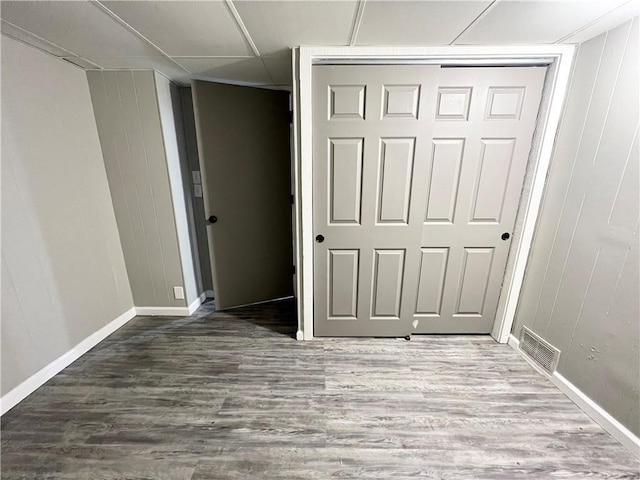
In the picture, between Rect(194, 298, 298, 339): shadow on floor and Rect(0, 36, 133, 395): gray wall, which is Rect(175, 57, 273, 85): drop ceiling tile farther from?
Rect(194, 298, 298, 339): shadow on floor

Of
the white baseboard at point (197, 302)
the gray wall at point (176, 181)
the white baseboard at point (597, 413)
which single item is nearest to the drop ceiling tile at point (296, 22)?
the gray wall at point (176, 181)

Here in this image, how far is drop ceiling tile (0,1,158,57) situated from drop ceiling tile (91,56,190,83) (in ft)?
0.26

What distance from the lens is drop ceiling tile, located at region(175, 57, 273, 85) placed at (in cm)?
181

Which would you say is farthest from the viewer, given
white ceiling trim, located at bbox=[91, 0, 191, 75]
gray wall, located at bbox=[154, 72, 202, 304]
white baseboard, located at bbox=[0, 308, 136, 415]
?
gray wall, located at bbox=[154, 72, 202, 304]

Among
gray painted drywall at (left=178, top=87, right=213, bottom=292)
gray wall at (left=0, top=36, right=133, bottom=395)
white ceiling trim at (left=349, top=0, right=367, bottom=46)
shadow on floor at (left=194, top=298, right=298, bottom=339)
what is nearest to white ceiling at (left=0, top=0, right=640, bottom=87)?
white ceiling trim at (left=349, top=0, right=367, bottom=46)

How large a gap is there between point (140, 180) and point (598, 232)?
3280mm

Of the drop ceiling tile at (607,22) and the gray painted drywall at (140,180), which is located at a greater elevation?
the drop ceiling tile at (607,22)

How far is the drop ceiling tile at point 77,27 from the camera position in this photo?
1.21m

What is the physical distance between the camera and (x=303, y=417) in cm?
144

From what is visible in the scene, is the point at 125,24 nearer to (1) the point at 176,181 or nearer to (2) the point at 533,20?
(1) the point at 176,181

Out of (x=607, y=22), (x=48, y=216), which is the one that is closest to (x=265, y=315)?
(x=48, y=216)

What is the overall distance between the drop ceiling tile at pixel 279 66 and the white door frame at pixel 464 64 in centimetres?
19

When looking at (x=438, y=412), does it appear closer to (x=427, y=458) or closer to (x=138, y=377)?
(x=427, y=458)

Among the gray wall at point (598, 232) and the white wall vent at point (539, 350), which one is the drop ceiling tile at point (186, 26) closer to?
the gray wall at point (598, 232)
